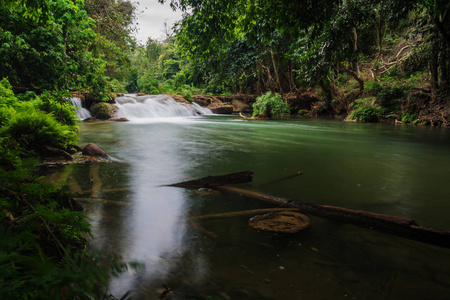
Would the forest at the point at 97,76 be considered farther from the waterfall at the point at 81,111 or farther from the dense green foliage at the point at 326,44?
the waterfall at the point at 81,111

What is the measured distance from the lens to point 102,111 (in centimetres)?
1906

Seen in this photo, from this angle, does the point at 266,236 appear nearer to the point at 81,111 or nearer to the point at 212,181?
the point at 212,181

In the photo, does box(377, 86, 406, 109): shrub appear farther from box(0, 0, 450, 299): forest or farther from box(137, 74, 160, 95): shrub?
box(137, 74, 160, 95): shrub

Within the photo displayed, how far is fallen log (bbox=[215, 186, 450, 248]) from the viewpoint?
8.24 feet

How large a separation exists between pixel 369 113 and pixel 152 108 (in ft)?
53.6

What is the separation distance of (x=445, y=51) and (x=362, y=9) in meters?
6.91

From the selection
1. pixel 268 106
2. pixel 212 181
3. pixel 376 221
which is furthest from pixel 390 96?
pixel 376 221

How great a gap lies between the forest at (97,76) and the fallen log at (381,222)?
2.21 metres

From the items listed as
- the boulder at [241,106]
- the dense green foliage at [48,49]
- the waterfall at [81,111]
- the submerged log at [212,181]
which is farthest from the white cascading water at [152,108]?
the submerged log at [212,181]

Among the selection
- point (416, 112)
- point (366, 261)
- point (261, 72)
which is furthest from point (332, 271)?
point (261, 72)

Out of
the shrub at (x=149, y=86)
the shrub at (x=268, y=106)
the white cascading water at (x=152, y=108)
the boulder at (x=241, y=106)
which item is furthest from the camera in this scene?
the shrub at (x=149, y=86)

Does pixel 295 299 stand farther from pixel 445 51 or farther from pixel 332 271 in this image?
pixel 445 51

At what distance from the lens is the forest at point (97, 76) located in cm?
125

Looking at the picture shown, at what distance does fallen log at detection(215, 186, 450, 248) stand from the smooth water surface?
7cm
